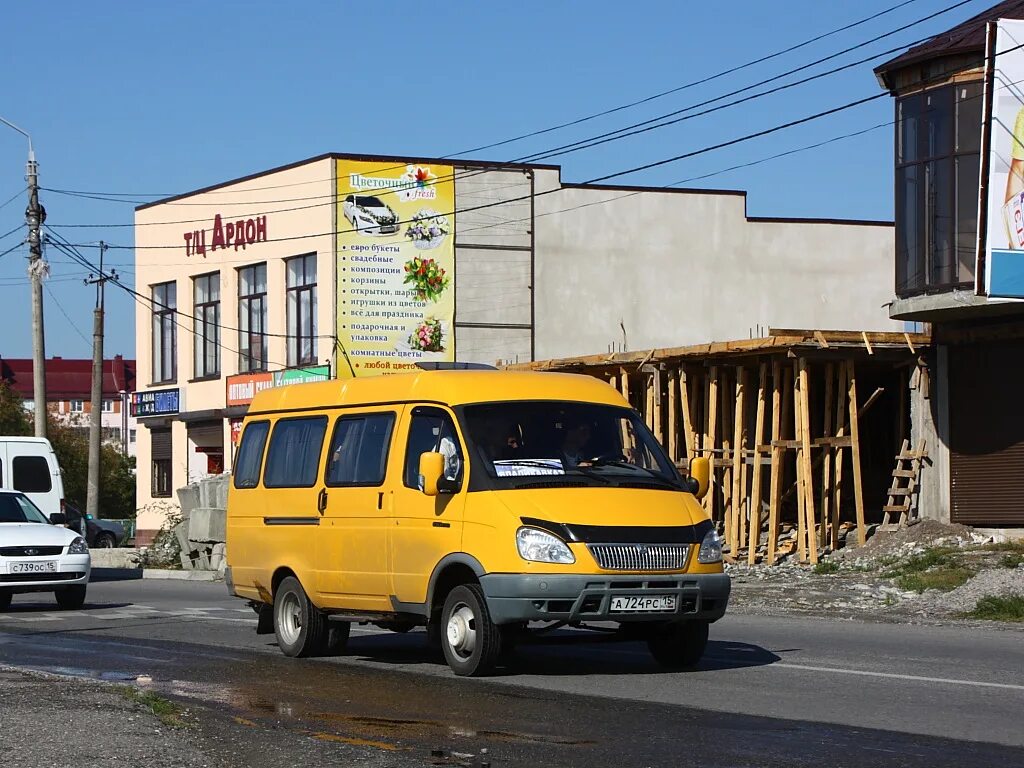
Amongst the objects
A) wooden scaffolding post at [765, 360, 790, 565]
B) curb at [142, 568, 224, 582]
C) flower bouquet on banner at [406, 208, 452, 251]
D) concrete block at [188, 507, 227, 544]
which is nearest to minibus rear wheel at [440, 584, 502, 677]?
wooden scaffolding post at [765, 360, 790, 565]

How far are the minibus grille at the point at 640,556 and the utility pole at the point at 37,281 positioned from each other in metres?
28.3

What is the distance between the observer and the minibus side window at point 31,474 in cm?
2859

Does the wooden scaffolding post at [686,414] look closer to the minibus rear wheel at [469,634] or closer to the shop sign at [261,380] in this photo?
the shop sign at [261,380]

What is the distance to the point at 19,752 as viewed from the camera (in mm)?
7898

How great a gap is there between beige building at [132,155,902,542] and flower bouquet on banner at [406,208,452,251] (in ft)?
0.13

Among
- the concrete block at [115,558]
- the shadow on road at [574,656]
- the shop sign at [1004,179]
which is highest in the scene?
the shop sign at [1004,179]

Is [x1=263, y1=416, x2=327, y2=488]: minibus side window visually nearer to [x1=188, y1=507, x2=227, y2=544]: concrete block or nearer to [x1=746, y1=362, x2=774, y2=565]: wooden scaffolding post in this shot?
[x1=746, y1=362, x2=774, y2=565]: wooden scaffolding post

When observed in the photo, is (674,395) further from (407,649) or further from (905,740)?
(905,740)

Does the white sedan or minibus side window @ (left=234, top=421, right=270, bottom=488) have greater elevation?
minibus side window @ (left=234, top=421, right=270, bottom=488)

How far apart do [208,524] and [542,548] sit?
74.8 ft

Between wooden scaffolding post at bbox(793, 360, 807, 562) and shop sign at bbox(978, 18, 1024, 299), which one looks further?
wooden scaffolding post at bbox(793, 360, 807, 562)

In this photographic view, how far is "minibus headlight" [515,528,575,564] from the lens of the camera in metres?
11.2

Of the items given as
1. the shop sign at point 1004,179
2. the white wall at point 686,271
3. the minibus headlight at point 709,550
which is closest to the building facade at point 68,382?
the white wall at point 686,271

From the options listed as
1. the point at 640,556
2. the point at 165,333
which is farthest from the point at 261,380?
the point at 640,556
